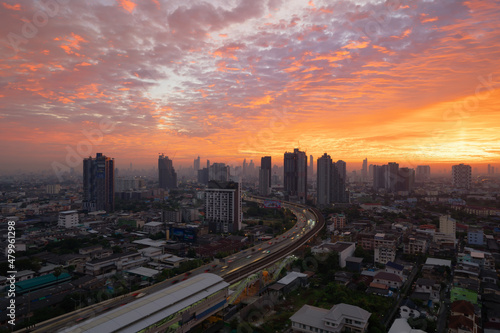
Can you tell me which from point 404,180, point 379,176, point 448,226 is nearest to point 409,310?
point 448,226

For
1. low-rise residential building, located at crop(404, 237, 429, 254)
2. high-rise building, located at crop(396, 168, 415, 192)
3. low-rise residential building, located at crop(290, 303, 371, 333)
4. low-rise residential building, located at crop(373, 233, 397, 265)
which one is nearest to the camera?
low-rise residential building, located at crop(290, 303, 371, 333)

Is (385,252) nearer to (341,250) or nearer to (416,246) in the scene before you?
(341,250)

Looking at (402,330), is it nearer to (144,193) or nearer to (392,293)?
(392,293)

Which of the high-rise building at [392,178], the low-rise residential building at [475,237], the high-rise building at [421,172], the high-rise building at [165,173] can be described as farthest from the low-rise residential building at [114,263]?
the high-rise building at [421,172]

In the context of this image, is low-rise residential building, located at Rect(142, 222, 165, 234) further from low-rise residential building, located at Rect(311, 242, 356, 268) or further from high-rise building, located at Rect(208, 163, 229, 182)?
high-rise building, located at Rect(208, 163, 229, 182)

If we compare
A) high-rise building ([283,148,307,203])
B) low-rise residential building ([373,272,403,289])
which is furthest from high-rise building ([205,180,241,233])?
high-rise building ([283,148,307,203])

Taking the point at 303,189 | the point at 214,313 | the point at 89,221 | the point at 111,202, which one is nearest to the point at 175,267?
the point at 214,313
